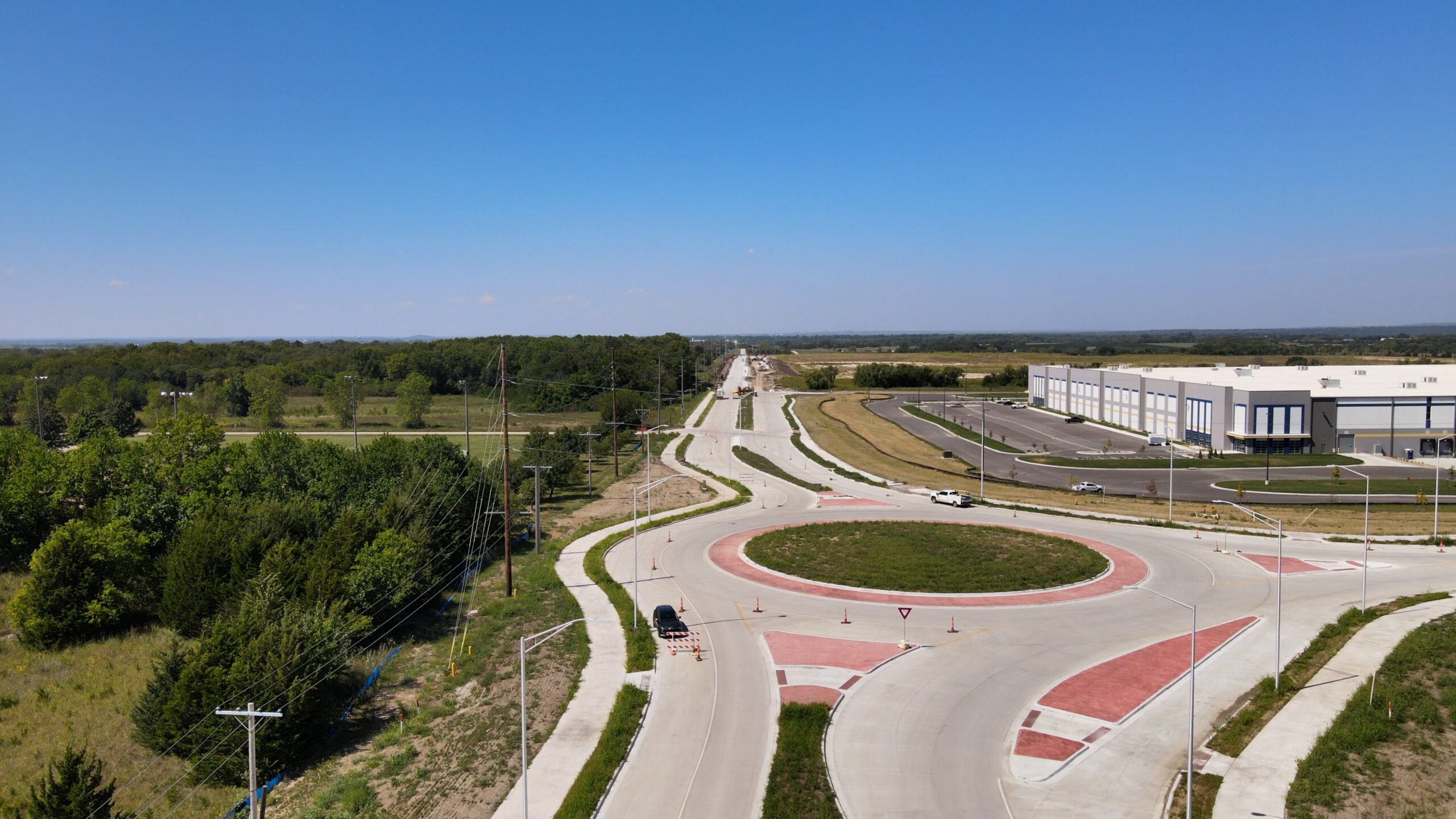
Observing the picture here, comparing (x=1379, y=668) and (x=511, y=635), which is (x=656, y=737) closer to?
(x=511, y=635)

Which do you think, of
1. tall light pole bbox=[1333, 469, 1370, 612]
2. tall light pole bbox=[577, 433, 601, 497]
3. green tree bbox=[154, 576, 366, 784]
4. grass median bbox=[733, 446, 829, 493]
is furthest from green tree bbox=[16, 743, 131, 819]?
grass median bbox=[733, 446, 829, 493]

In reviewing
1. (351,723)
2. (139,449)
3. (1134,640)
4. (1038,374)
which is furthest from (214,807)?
(1038,374)

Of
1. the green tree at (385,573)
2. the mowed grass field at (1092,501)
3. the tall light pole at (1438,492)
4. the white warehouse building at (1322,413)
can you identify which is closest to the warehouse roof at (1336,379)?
the white warehouse building at (1322,413)

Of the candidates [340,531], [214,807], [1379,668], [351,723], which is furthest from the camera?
[340,531]

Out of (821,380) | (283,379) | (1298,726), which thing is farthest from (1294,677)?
(821,380)

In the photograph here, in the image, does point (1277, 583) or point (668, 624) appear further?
point (1277, 583)

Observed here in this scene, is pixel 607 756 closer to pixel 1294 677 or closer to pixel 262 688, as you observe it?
pixel 262 688

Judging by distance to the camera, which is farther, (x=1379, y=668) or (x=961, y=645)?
(x=961, y=645)
